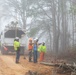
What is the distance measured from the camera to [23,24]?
1871 inches

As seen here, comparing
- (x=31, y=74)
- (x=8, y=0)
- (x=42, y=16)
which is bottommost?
(x=31, y=74)

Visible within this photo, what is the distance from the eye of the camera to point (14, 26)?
31344 millimetres

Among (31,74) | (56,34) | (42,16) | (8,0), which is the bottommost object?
(31,74)

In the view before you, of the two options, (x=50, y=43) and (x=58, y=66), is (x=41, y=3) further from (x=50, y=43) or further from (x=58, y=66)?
(x=58, y=66)

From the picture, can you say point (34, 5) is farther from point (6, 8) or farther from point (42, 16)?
point (6, 8)

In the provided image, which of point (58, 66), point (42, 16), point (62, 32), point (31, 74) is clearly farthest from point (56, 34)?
point (31, 74)

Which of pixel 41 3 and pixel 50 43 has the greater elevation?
pixel 41 3

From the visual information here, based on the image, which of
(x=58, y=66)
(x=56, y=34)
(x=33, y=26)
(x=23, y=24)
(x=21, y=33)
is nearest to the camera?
(x=58, y=66)

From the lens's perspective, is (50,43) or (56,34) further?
(50,43)

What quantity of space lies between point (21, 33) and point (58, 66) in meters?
14.1

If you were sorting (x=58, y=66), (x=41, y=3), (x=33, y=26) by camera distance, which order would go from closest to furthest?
(x=58, y=66)
(x=41, y=3)
(x=33, y=26)

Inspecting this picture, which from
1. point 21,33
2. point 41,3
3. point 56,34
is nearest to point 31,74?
point 21,33

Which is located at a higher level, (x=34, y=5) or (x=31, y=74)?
(x=34, y=5)

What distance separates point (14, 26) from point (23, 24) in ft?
53.2
